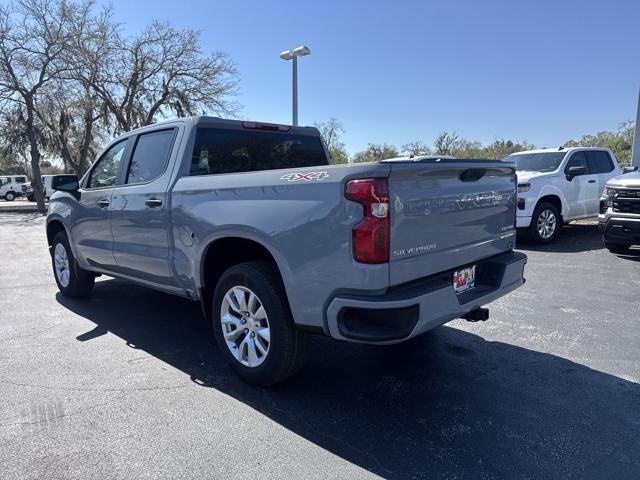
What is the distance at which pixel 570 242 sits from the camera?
10016 mm

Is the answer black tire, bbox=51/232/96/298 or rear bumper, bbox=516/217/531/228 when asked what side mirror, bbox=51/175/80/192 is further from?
rear bumper, bbox=516/217/531/228

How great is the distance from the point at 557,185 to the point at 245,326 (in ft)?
27.3

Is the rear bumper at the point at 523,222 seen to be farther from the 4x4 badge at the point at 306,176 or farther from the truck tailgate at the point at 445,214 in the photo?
the 4x4 badge at the point at 306,176

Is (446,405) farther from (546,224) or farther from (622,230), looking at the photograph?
(546,224)

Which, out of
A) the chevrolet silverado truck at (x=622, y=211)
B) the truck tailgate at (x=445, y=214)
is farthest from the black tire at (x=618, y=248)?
the truck tailgate at (x=445, y=214)

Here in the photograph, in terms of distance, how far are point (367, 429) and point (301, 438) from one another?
16.3 inches

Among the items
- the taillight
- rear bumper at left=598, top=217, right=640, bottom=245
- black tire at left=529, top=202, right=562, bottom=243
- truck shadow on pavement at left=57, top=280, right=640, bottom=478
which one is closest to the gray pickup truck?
the taillight

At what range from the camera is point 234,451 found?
272cm

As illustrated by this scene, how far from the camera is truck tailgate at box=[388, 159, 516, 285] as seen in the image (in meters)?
2.81

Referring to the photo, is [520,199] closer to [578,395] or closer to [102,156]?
[578,395]

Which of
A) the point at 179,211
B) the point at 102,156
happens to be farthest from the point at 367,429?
the point at 102,156

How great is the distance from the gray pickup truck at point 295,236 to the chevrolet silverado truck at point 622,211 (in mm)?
4860

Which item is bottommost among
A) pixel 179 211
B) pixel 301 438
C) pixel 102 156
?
pixel 301 438

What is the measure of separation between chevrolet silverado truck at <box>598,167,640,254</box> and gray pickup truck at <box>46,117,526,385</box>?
4860 millimetres
